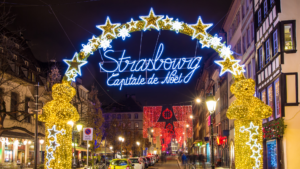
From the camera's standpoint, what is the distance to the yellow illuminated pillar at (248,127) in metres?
11.6

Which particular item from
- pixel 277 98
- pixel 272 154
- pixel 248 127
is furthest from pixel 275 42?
pixel 248 127

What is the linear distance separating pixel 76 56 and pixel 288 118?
12822mm

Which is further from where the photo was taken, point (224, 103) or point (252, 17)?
point (224, 103)

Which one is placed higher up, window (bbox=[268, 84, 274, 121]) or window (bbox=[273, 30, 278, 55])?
window (bbox=[273, 30, 278, 55])

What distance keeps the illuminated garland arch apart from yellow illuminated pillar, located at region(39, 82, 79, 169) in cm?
93

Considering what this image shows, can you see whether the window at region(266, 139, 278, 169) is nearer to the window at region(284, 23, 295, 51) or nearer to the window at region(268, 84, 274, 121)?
the window at region(268, 84, 274, 121)

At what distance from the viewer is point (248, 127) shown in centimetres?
1176

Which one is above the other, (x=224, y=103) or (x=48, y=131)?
(x=224, y=103)

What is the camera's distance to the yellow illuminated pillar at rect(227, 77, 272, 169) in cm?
1157

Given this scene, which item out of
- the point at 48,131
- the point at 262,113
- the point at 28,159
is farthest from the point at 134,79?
the point at 28,159

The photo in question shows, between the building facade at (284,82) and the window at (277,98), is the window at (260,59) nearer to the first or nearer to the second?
the building facade at (284,82)

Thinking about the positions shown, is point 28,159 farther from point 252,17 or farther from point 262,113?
point 262,113

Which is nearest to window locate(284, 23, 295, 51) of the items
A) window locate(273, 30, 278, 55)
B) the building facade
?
the building facade

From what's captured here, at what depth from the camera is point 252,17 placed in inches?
1083
